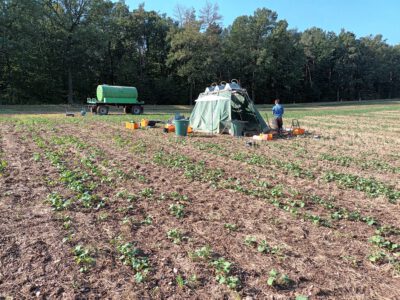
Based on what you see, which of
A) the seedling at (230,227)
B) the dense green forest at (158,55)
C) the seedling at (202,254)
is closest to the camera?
the seedling at (202,254)

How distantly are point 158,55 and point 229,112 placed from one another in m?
44.9

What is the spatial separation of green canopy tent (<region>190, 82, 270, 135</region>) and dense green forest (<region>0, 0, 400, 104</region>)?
30.8m

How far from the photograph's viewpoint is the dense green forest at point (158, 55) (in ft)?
140

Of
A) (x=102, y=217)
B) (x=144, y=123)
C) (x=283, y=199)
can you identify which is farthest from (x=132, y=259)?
(x=144, y=123)

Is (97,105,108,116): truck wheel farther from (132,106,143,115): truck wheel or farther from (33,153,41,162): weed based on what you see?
(33,153,41,162): weed

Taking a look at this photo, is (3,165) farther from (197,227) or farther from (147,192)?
→ (197,227)

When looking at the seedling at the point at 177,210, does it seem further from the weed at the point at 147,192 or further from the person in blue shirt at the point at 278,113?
the person in blue shirt at the point at 278,113

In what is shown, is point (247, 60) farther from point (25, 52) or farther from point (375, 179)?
point (375, 179)

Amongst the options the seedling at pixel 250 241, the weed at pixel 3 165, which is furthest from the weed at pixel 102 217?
the weed at pixel 3 165

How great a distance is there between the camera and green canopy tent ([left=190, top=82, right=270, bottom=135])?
16594 mm

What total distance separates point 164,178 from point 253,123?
32.7 ft

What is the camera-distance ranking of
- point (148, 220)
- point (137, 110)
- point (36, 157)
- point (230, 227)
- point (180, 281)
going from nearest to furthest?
point (180, 281)
point (230, 227)
point (148, 220)
point (36, 157)
point (137, 110)

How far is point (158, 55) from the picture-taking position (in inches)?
2287

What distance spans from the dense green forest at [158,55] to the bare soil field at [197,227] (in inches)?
1460
